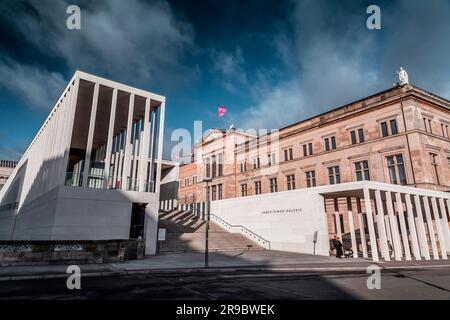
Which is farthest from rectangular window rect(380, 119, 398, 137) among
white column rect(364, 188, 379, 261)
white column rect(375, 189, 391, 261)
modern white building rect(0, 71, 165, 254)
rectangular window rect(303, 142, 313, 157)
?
modern white building rect(0, 71, 165, 254)

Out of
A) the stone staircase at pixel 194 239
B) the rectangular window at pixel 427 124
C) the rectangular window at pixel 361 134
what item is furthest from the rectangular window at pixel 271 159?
the rectangular window at pixel 427 124

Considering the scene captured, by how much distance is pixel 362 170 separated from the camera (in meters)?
33.1

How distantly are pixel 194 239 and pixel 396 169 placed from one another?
73.2ft

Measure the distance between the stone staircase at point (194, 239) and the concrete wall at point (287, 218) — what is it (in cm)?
201

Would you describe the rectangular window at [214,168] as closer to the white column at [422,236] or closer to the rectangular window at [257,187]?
the rectangular window at [257,187]

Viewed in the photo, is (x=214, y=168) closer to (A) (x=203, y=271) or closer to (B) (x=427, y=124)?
(B) (x=427, y=124)

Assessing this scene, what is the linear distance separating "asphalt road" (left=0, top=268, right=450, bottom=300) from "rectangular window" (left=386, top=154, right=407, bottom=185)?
2017 centimetres

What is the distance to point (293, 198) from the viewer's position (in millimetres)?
26672

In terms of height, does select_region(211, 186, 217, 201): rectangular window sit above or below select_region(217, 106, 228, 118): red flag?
below

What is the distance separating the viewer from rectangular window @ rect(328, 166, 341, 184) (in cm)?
3559

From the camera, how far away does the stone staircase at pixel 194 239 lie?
24.2 m

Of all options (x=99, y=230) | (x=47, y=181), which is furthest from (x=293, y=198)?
(x=47, y=181)

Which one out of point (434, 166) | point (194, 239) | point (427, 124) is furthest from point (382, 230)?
point (427, 124)

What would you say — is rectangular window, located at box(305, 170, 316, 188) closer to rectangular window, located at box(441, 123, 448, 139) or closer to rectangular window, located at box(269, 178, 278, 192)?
rectangular window, located at box(269, 178, 278, 192)
